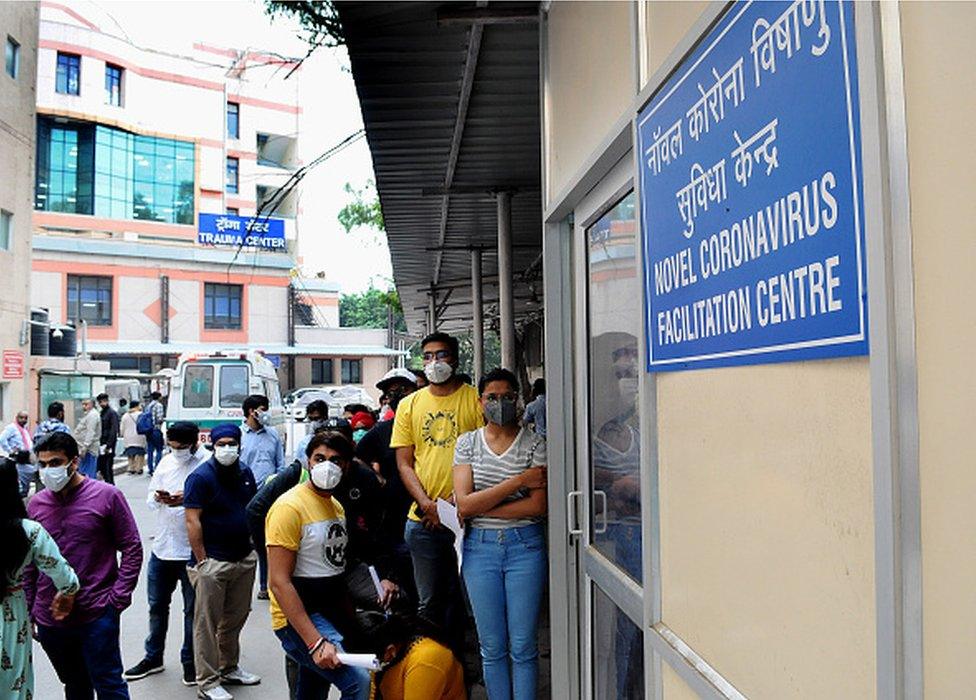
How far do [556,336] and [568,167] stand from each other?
0.77 meters

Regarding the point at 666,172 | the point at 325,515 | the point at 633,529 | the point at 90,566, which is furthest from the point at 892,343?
the point at 90,566

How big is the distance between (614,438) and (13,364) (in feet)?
61.1

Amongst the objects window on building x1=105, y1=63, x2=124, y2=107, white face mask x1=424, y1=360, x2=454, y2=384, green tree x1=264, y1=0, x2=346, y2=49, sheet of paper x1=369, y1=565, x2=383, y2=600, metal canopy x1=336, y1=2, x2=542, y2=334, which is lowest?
sheet of paper x1=369, y1=565, x2=383, y2=600

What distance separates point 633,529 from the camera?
2.76 metres

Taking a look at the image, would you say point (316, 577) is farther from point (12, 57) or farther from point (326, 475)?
point (12, 57)

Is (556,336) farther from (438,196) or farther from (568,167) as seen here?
(438,196)

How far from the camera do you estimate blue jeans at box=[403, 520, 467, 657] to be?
4.88 meters

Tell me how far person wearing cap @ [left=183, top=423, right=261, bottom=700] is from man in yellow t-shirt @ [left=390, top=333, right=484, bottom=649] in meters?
1.15

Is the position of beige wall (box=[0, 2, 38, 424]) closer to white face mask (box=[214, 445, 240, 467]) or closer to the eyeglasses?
white face mask (box=[214, 445, 240, 467])

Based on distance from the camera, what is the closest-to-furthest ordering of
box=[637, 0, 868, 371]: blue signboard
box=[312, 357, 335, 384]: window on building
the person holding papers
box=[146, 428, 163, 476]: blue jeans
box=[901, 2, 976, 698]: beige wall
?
box=[901, 2, 976, 698]: beige wall
box=[637, 0, 868, 371]: blue signboard
the person holding papers
box=[146, 428, 163, 476]: blue jeans
box=[312, 357, 335, 384]: window on building

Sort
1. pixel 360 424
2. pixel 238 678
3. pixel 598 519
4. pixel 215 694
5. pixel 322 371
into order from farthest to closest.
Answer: pixel 322 371
pixel 360 424
pixel 238 678
pixel 215 694
pixel 598 519

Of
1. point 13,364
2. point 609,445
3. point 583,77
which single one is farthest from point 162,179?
point 609,445

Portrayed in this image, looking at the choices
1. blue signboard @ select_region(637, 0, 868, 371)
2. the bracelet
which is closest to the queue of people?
the bracelet

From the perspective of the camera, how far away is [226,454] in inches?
213
